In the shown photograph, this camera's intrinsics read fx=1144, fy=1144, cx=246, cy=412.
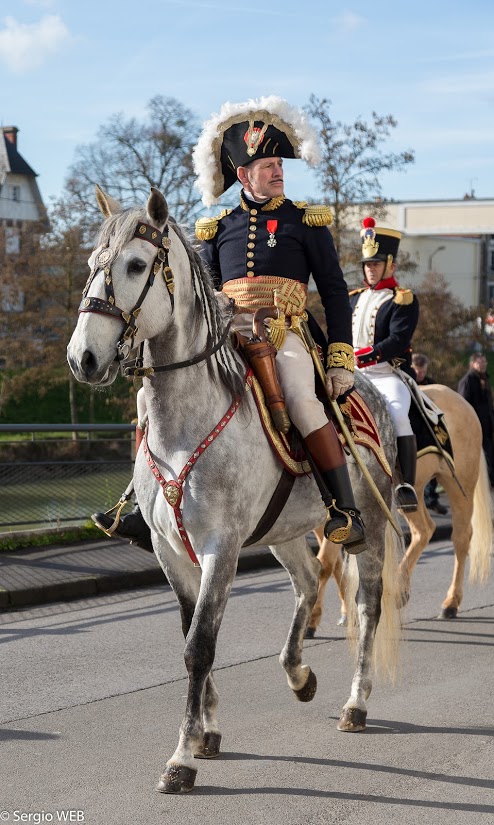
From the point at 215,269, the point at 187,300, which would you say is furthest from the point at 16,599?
the point at 187,300

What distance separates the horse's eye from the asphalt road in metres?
2.30

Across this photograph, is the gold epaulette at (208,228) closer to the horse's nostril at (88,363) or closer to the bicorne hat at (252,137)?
the bicorne hat at (252,137)

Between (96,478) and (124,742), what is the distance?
7491 mm

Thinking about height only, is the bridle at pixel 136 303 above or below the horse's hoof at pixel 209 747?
above

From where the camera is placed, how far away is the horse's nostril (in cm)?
479

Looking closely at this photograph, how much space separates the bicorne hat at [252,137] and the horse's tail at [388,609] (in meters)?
2.38

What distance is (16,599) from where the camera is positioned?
9.78 metres

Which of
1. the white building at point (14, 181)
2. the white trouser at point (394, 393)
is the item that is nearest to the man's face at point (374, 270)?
the white trouser at point (394, 393)

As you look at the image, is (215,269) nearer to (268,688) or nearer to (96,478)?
(268,688)

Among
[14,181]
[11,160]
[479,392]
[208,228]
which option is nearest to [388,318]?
[208,228]

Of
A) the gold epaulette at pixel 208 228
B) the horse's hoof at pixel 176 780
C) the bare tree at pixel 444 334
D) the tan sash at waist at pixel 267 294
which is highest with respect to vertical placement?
the gold epaulette at pixel 208 228

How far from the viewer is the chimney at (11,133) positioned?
250 feet

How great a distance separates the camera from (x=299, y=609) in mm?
6594

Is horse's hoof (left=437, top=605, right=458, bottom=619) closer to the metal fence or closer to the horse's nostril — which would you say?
the metal fence
